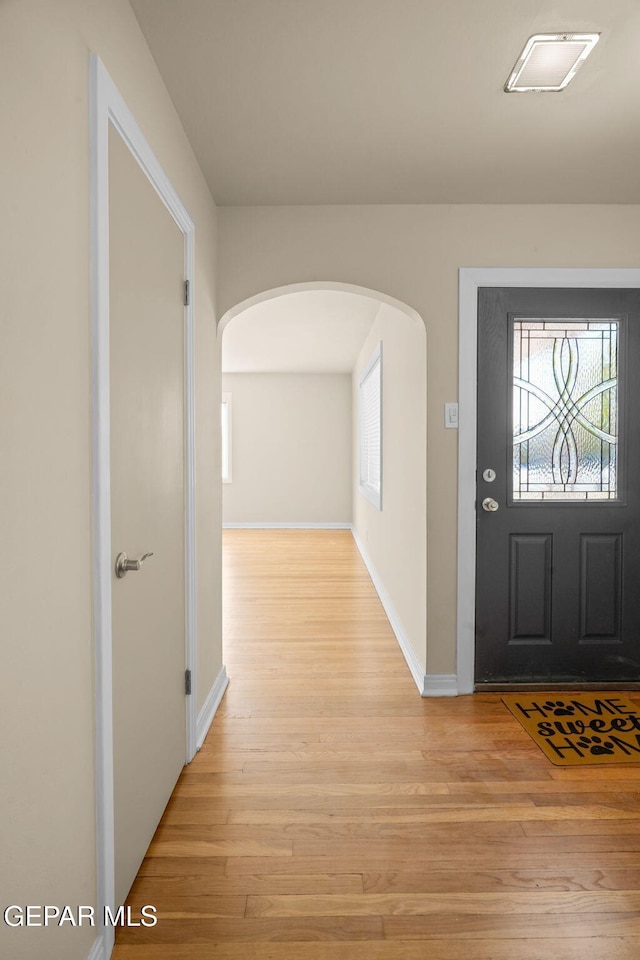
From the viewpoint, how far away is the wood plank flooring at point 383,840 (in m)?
1.47

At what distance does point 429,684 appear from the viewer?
296 centimetres

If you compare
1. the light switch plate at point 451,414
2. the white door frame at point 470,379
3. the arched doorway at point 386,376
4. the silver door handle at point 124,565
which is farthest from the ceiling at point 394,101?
the silver door handle at point 124,565

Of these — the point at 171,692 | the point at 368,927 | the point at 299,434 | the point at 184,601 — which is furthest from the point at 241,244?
the point at 299,434

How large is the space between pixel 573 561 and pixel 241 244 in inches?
92.5

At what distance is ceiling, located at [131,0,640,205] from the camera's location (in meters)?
1.65

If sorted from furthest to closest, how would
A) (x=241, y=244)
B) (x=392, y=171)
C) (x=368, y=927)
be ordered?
(x=241, y=244)
(x=392, y=171)
(x=368, y=927)

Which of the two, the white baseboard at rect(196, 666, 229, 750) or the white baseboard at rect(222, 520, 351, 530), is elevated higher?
the white baseboard at rect(222, 520, 351, 530)

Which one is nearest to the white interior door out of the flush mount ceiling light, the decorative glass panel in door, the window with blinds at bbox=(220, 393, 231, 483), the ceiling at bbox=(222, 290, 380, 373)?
the flush mount ceiling light

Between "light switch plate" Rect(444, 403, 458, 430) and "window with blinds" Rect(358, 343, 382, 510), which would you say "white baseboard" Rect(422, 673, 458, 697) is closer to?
"light switch plate" Rect(444, 403, 458, 430)

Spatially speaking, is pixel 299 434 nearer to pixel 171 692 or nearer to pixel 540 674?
pixel 540 674

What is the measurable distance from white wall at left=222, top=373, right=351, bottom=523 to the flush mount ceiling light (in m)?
7.34

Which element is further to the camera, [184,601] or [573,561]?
[573,561]

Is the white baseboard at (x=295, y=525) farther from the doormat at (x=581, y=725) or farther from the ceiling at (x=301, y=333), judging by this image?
the doormat at (x=581, y=725)

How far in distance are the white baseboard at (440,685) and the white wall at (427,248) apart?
3.50ft
